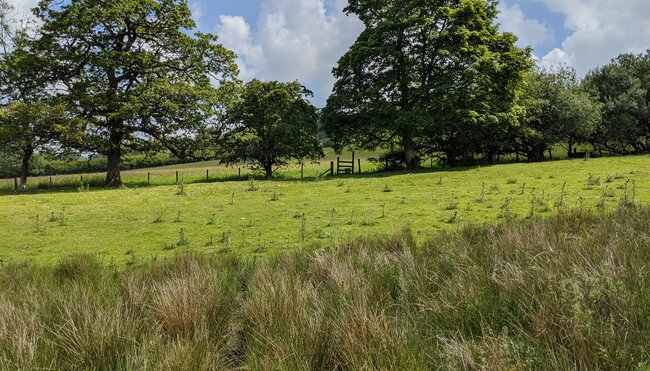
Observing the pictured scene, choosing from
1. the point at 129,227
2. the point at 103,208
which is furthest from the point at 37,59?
the point at 129,227

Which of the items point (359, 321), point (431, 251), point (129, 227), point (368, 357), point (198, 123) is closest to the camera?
point (368, 357)

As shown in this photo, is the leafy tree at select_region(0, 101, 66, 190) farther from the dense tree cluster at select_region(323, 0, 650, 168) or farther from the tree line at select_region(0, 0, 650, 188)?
the dense tree cluster at select_region(323, 0, 650, 168)

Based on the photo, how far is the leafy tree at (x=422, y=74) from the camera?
2883 centimetres

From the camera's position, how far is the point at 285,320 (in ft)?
11.8

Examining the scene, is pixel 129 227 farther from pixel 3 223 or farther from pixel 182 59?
pixel 182 59

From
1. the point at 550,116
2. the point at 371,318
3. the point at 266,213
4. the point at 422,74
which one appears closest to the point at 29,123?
the point at 266,213

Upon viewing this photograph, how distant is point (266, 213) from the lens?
1438 centimetres

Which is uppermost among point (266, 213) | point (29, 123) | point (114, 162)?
point (29, 123)

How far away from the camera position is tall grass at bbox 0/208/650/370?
2.82 meters

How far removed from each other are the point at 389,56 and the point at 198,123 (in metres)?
15.0

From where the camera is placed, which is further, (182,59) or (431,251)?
(182,59)

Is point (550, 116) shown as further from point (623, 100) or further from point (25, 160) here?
point (25, 160)

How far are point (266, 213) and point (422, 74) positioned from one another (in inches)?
871

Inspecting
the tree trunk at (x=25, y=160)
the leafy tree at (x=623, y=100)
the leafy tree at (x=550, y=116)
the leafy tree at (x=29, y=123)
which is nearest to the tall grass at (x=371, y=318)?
the leafy tree at (x=29, y=123)
